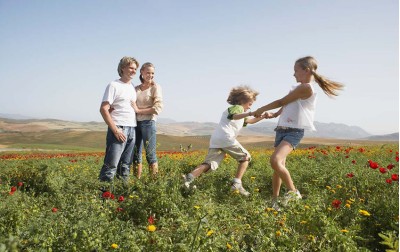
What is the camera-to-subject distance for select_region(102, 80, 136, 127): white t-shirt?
14.7 ft

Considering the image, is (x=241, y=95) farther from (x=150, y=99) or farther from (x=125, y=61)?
(x=125, y=61)

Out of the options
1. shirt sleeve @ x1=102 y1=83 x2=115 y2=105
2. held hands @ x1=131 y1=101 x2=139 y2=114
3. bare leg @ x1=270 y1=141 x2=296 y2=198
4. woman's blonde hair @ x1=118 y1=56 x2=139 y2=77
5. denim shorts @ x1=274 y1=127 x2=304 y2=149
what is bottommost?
bare leg @ x1=270 y1=141 x2=296 y2=198

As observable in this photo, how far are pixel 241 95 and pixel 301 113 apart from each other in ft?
3.79

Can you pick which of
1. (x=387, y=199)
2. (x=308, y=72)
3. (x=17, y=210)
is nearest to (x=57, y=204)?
(x=17, y=210)

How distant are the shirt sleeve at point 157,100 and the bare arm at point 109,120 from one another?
2.99ft

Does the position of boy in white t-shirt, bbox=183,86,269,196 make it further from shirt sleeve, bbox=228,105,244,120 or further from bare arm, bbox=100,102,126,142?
bare arm, bbox=100,102,126,142

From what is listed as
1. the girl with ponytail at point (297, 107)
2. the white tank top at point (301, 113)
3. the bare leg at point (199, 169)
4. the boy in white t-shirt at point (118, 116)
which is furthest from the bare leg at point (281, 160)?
the boy in white t-shirt at point (118, 116)

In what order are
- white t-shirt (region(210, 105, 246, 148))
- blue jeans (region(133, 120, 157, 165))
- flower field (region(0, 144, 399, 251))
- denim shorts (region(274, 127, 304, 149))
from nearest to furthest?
flower field (region(0, 144, 399, 251))
denim shorts (region(274, 127, 304, 149))
white t-shirt (region(210, 105, 246, 148))
blue jeans (region(133, 120, 157, 165))

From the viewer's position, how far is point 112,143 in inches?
178

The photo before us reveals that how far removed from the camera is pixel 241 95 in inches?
207

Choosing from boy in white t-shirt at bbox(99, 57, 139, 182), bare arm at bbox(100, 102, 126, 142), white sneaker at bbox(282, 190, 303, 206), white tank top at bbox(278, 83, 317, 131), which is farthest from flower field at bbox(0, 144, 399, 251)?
white tank top at bbox(278, 83, 317, 131)

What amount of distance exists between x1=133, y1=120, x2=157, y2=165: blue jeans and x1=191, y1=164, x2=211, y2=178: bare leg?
651 millimetres

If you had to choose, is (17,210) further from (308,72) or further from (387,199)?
(387,199)

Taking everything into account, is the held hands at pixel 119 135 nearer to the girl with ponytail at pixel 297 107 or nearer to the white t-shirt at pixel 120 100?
the white t-shirt at pixel 120 100
